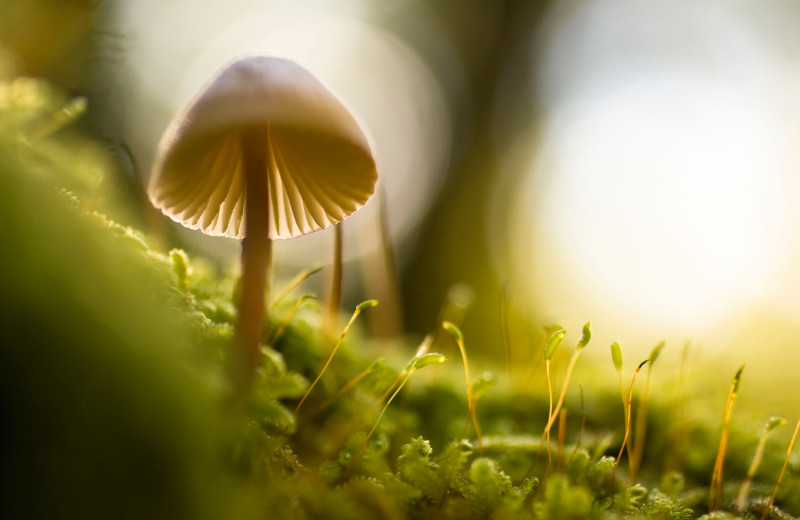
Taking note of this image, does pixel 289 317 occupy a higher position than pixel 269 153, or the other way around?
pixel 269 153

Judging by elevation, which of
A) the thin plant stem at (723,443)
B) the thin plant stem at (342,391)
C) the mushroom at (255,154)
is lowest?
the thin plant stem at (342,391)

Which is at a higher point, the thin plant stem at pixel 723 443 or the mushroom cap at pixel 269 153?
the mushroom cap at pixel 269 153

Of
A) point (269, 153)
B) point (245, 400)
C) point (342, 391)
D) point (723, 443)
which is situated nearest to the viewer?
point (245, 400)

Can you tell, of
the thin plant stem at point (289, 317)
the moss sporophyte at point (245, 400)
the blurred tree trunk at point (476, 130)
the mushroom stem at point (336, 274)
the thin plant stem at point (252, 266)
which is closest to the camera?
the moss sporophyte at point (245, 400)

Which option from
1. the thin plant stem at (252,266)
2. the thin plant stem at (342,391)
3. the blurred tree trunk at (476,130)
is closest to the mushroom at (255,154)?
the thin plant stem at (252,266)

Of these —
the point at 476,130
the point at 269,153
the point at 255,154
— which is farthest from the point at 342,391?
the point at 476,130

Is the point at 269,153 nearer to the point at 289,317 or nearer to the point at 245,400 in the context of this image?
the point at 289,317

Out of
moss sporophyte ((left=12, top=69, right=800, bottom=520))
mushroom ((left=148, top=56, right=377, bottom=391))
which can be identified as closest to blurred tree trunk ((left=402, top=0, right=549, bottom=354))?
moss sporophyte ((left=12, top=69, right=800, bottom=520))

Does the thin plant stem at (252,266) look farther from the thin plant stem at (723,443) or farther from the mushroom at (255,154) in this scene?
the thin plant stem at (723,443)
